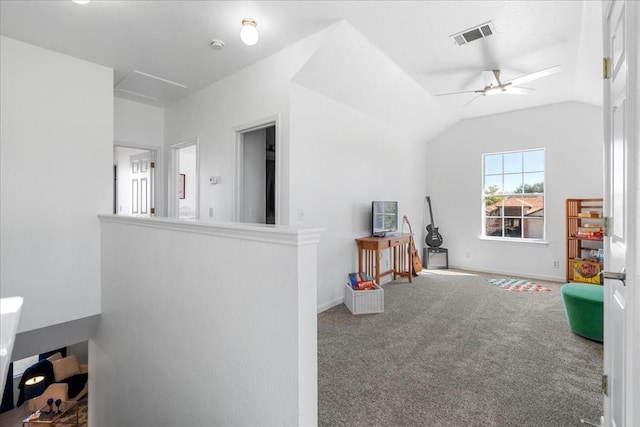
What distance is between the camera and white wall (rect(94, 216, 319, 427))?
137 cm

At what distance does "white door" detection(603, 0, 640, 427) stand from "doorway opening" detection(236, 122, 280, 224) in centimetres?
323

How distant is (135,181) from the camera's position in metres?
4.94

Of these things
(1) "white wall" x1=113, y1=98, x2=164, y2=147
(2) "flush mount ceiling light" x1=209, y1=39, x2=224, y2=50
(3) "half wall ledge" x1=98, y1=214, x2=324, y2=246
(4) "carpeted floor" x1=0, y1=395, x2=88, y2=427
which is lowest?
(4) "carpeted floor" x1=0, y1=395, x2=88, y2=427

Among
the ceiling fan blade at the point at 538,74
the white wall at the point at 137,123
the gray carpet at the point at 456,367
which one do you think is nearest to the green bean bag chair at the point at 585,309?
the gray carpet at the point at 456,367

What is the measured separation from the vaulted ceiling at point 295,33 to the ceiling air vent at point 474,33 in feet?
0.14

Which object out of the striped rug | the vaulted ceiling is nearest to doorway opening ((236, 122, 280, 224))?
the vaulted ceiling

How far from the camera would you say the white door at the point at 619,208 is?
936 mm

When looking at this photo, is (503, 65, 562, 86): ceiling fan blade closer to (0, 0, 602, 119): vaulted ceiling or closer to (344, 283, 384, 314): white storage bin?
(0, 0, 602, 119): vaulted ceiling

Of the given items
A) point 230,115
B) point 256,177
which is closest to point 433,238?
point 256,177

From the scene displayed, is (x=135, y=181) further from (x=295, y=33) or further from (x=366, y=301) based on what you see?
(x=366, y=301)

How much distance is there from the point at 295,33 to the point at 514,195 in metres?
4.76

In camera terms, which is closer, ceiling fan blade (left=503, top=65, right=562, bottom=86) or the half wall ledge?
the half wall ledge

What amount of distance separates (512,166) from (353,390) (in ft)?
16.8

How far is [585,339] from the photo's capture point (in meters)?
2.79
